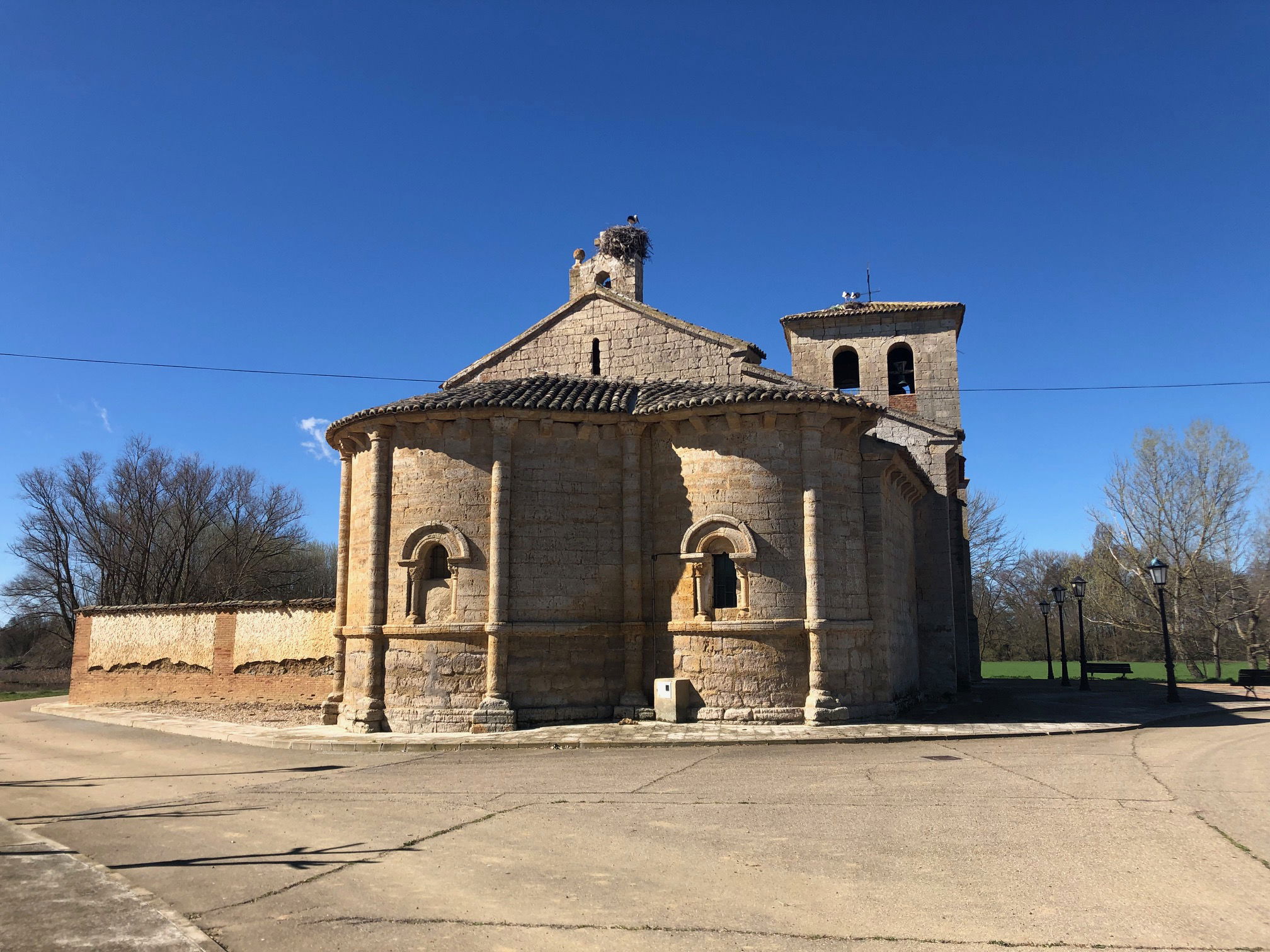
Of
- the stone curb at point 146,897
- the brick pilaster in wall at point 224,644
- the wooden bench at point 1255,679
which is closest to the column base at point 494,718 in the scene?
the stone curb at point 146,897

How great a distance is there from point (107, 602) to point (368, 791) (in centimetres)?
4044

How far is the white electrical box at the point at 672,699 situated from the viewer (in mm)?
16047

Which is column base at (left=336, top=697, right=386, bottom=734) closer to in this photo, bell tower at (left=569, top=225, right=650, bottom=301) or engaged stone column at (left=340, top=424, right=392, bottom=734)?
engaged stone column at (left=340, top=424, right=392, bottom=734)

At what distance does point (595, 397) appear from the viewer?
1811 cm

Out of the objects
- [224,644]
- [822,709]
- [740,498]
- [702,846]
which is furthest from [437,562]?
[702,846]

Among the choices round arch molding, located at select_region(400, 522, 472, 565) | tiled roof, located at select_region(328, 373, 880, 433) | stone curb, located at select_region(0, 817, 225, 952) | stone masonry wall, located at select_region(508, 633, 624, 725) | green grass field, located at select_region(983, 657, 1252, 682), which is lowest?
green grass field, located at select_region(983, 657, 1252, 682)

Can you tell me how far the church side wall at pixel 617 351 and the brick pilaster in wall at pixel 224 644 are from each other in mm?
9154

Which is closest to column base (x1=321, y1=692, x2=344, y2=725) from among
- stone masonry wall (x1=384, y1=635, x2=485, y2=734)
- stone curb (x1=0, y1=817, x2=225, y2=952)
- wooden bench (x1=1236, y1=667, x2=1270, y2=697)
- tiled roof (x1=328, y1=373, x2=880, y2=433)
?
stone masonry wall (x1=384, y1=635, x2=485, y2=734)

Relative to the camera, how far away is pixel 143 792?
1141cm

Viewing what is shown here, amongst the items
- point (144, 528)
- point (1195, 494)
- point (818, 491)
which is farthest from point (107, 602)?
point (1195, 494)

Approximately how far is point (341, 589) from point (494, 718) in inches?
204

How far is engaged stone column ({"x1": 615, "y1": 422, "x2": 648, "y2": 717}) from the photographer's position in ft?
54.9

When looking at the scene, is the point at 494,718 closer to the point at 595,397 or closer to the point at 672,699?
the point at 672,699

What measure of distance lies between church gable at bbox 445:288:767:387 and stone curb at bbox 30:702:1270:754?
862 cm
